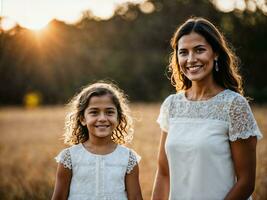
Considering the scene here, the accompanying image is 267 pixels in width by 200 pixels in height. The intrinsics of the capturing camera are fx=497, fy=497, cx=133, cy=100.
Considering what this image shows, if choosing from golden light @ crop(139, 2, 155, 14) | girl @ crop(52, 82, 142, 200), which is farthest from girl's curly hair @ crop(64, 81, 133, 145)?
golden light @ crop(139, 2, 155, 14)

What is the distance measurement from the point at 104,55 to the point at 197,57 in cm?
3268

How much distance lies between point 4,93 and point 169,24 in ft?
39.6

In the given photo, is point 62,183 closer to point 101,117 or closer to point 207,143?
point 101,117

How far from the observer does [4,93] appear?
3247 centimetres

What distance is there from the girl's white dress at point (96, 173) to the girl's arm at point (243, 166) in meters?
0.71

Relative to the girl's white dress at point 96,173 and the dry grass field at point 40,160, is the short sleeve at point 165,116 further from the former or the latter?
the dry grass field at point 40,160

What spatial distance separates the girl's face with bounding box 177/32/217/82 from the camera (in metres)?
2.96

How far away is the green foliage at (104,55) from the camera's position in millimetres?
30641

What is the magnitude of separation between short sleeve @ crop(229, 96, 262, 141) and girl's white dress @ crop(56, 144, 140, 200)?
0.74m

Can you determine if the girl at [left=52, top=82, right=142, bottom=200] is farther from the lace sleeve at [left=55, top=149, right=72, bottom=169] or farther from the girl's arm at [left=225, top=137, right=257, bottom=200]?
the girl's arm at [left=225, top=137, right=257, bottom=200]

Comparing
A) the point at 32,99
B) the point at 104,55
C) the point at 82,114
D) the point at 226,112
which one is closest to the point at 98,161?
the point at 82,114

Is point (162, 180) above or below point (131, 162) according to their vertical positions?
below

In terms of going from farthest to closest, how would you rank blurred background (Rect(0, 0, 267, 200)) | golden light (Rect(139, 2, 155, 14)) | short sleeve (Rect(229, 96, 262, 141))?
golden light (Rect(139, 2, 155, 14)) < blurred background (Rect(0, 0, 267, 200)) < short sleeve (Rect(229, 96, 262, 141))

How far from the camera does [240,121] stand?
111 inches
